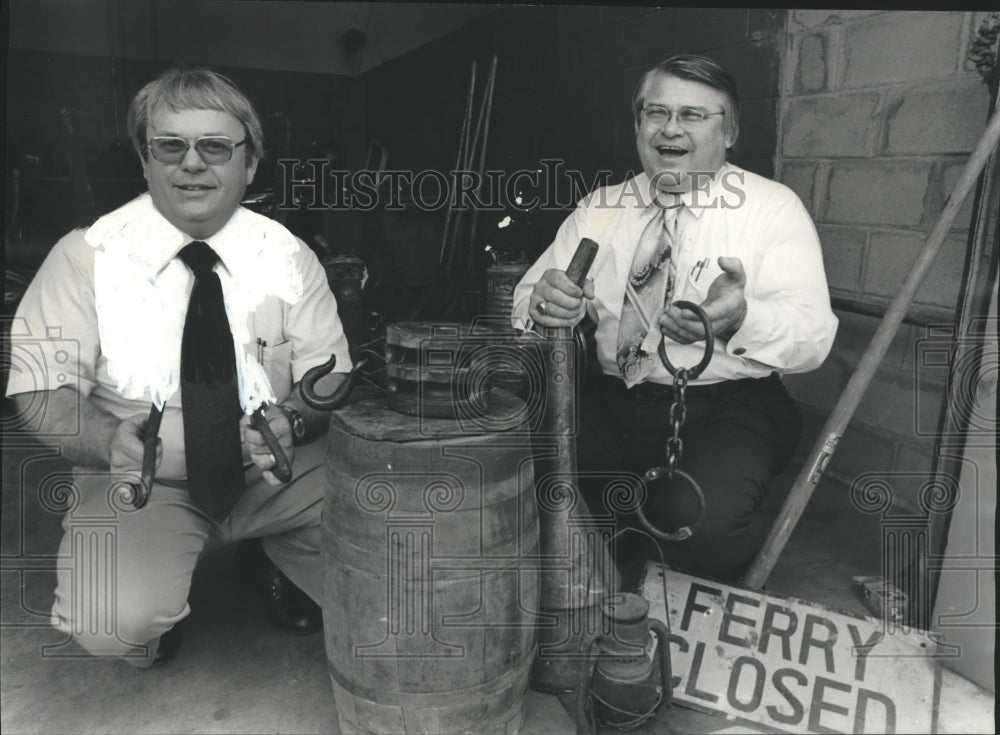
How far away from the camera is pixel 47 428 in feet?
6.90

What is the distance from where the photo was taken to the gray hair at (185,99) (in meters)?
2.03

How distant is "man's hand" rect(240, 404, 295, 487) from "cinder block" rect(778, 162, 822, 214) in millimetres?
2317

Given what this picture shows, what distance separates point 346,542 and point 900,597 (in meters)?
1.82

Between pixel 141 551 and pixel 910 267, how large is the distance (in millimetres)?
2682

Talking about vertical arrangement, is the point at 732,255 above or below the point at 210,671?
above

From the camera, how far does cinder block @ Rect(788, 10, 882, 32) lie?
293cm

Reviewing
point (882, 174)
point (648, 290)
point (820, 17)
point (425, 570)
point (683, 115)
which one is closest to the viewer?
point (425, 570)

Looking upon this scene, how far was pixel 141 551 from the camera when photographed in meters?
2.19

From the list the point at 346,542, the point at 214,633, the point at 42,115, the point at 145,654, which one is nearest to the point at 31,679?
the point at 145,654

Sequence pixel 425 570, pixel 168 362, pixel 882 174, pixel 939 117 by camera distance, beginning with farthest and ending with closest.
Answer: pixel 882 174 < pixel 939 117 < pixel 168 362 < pixel 425 570

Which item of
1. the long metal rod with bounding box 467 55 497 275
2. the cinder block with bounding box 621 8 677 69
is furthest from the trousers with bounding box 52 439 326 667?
the long metal rod with bounding box 467 55 497 275

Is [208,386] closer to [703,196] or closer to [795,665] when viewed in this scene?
[703,196]

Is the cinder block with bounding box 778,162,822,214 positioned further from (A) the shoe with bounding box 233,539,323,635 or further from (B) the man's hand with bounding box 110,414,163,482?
(B) the man's hand with bounding box 110,414,163,482

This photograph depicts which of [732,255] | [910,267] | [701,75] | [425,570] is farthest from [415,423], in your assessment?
[910,267]
